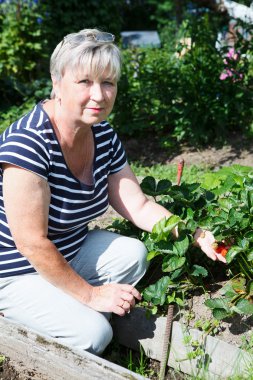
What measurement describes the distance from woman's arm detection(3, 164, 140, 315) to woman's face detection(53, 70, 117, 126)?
295 mm

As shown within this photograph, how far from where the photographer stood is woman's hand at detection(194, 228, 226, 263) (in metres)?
2.53

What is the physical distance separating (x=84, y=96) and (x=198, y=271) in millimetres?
865

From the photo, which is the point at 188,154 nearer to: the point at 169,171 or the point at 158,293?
the point at 169,171

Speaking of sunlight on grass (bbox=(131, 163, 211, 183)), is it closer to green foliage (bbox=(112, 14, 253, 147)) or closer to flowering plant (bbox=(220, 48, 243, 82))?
green foliage (bbox=(112, 14, 253, 147))

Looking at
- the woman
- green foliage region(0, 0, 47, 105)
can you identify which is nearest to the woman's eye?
the woman

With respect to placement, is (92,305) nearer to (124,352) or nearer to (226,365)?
(124,352)

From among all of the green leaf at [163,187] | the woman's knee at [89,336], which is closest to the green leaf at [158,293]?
the woman's knee at [89,336]

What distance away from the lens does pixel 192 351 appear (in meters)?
2.39

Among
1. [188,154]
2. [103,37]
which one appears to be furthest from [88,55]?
[188,154]

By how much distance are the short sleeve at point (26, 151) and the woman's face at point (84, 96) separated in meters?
0.16

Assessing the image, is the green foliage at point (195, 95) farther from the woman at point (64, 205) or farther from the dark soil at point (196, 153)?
the woman at point (64, 205)

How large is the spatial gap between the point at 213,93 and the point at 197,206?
2.73m

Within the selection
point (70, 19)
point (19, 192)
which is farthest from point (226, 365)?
point (70, 19)

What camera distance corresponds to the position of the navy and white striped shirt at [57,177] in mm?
2305
